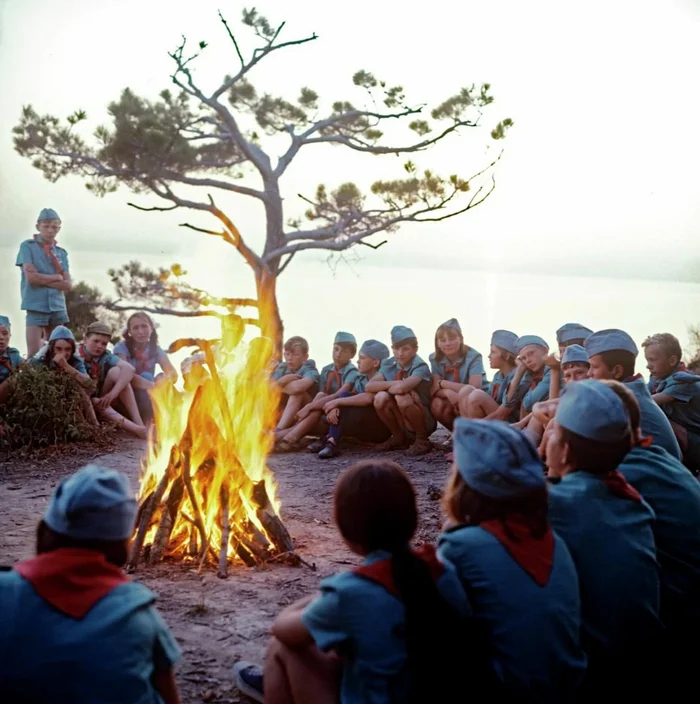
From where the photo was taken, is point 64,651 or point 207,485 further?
point 207,485

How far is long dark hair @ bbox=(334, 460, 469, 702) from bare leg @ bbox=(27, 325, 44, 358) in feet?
27.7

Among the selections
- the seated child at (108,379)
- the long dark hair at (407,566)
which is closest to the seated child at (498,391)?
the seated child at (108,379)

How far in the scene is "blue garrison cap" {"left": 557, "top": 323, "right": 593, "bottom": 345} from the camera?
7948 mm

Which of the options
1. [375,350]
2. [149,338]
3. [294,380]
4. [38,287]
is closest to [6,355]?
[38,287]

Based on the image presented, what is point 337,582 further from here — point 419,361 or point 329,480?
point 419,361

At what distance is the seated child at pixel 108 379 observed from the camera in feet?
32.4

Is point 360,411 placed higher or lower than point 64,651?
lower

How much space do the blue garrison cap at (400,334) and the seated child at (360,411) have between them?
17.2 inches

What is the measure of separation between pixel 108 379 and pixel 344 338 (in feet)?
9.07

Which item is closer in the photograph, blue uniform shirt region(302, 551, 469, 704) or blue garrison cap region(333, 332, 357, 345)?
blue uniform shirt region(302, 551, 469, 704)

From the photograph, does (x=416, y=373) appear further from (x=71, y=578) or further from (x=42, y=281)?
(x=71, y=578)

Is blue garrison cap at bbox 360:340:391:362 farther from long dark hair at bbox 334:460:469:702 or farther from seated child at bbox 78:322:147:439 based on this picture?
long dark hair at bbox 334:460:469:702

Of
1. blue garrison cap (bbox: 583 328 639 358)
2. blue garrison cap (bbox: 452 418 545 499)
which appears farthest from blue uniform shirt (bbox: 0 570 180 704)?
blue garrison cap (bbox: 583 328 639 358)

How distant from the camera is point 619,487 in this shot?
3.24 metres
